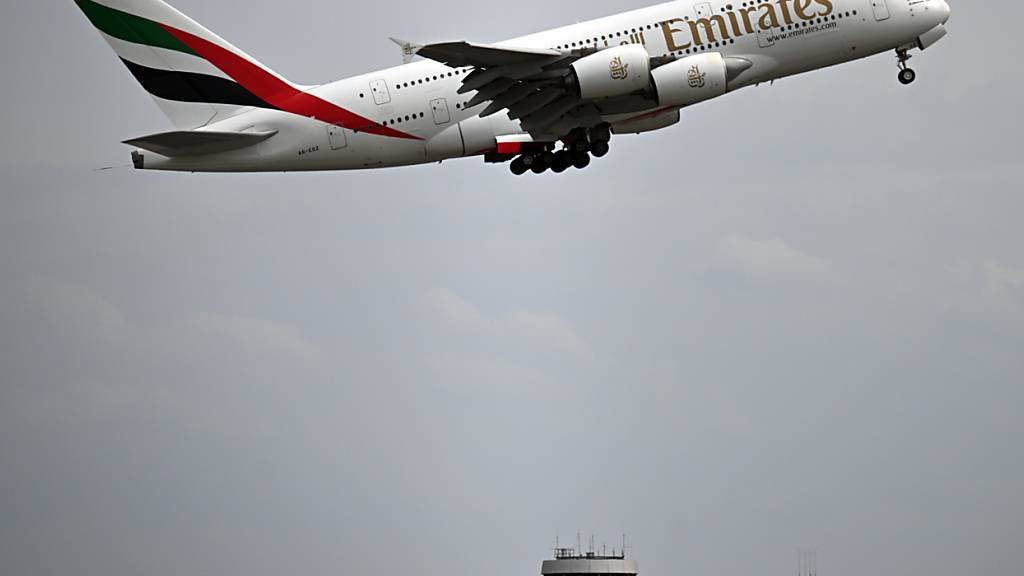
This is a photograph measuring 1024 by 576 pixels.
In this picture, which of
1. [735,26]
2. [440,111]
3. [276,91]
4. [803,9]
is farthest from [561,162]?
[276,91]

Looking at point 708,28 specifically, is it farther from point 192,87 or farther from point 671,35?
point 192,87

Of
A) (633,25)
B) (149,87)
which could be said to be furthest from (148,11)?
(633,25)

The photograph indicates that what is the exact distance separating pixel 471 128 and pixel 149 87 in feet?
43.1

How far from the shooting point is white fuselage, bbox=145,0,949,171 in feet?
176

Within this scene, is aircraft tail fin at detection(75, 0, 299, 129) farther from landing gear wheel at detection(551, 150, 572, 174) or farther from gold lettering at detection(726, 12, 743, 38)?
gold lettering at detection(726, 12, 743, 38)

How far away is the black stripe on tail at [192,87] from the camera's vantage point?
57094 mm

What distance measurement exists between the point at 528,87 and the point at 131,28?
54.1 ft

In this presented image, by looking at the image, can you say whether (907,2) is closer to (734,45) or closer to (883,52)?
(883,52)

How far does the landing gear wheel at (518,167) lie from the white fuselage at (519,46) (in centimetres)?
184

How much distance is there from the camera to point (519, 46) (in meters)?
53.7

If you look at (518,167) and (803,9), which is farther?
(518,167)

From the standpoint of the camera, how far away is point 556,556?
245 feet

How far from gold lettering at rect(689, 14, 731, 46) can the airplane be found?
0.05 m

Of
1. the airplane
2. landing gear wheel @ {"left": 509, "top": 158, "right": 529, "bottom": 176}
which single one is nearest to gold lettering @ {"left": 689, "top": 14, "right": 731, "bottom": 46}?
the airplane
